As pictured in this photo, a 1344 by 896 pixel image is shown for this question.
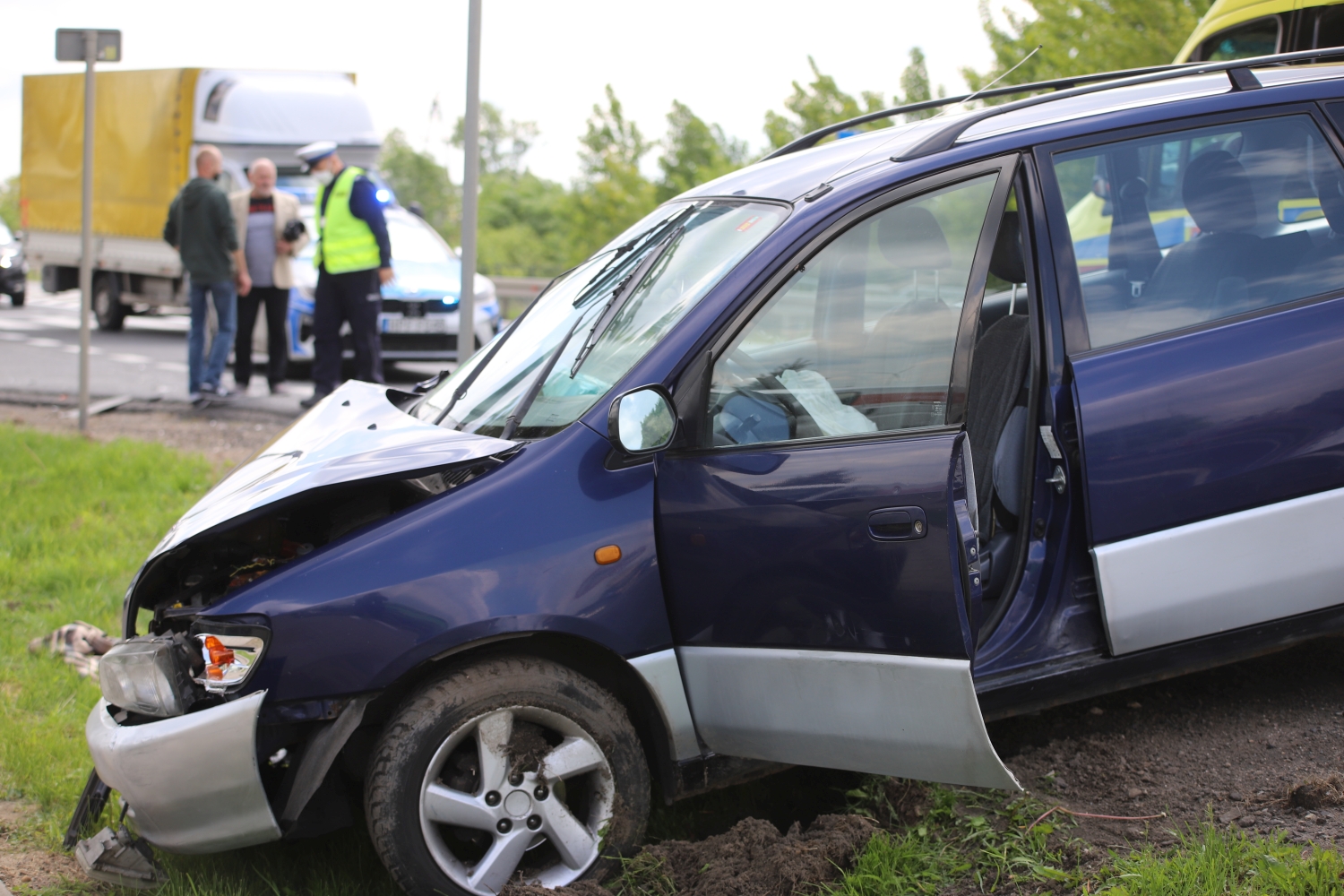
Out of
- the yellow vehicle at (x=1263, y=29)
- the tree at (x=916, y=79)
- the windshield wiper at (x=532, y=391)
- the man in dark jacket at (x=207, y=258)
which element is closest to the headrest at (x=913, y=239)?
the windshield wiper at (x=532, y=391)

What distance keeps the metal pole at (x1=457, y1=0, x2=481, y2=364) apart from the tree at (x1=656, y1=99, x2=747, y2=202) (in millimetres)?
22343

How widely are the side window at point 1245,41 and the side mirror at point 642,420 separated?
14.9 feet

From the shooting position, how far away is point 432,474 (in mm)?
2863

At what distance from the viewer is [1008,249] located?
10.2 ft

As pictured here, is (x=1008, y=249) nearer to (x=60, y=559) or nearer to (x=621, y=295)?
(x=621, y=295)

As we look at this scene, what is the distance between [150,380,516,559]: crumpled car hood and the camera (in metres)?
2.87

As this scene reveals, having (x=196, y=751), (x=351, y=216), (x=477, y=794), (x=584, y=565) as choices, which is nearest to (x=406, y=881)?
(x=477, y=794)

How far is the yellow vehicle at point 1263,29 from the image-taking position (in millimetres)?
5501

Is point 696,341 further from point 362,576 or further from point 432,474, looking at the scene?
point 362,576

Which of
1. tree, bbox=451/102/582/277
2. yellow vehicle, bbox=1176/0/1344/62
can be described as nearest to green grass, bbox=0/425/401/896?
yellow vehicle, bbox=1176/0/1344/62

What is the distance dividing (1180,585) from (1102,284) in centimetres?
82

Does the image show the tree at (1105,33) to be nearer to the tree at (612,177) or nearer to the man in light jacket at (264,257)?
the man in light jacket at (264,257)

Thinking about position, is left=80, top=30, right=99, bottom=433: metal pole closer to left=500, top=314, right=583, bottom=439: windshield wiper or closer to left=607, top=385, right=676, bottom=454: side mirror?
left=500, top=314, right=583, bottom=439: windshield wiper

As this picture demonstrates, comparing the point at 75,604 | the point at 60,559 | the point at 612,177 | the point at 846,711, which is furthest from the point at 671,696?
the point at 612,177
